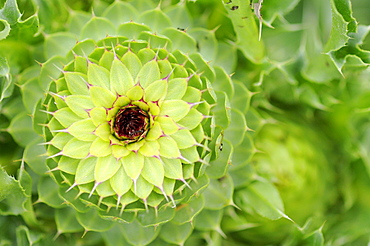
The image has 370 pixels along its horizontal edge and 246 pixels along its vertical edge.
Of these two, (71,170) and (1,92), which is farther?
(1,92)

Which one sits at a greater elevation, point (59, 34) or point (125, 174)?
point (59, 34)

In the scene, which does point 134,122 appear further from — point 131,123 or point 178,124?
point 178,124

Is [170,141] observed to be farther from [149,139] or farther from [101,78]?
[101,78]

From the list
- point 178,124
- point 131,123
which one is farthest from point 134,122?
point 178,124

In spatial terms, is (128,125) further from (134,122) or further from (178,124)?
(178,124)

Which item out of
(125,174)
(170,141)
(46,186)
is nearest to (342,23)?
(170,141)
